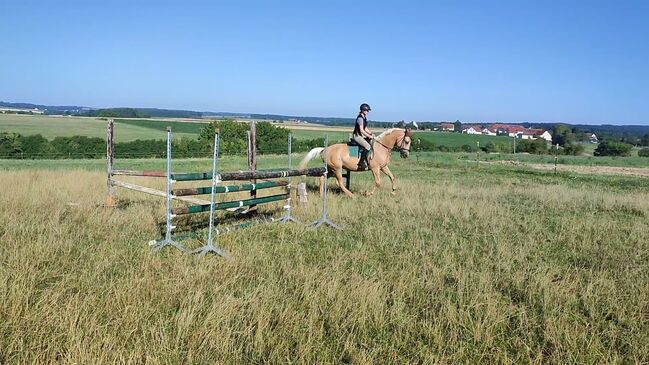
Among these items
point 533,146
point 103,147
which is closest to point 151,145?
point 103,147

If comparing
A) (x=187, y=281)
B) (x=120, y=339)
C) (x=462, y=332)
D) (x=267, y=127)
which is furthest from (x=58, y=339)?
(x=267, y=127)

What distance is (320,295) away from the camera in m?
4.61

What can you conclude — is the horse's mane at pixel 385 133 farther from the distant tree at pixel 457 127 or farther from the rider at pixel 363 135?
the distant tree at pixel 457 127

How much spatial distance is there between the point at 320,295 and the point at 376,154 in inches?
370

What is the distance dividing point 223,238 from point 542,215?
7.39m

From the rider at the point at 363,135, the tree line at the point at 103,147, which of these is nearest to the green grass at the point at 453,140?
the tree line at the point at 103,147

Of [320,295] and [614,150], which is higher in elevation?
[614,150]

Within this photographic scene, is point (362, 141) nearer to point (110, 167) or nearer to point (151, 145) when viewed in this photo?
point (110, 167)

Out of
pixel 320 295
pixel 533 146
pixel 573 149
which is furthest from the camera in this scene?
pixel 573 149

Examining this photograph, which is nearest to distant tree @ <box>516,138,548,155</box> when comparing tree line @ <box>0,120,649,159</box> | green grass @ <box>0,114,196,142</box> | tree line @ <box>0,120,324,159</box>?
tree line @ <box>0,120,649,159</box>

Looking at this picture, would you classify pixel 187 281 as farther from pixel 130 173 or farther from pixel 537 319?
pixel 130 173

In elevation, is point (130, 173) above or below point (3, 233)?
above

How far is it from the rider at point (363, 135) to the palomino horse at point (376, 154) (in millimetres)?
183

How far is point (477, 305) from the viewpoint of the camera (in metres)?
4.45
